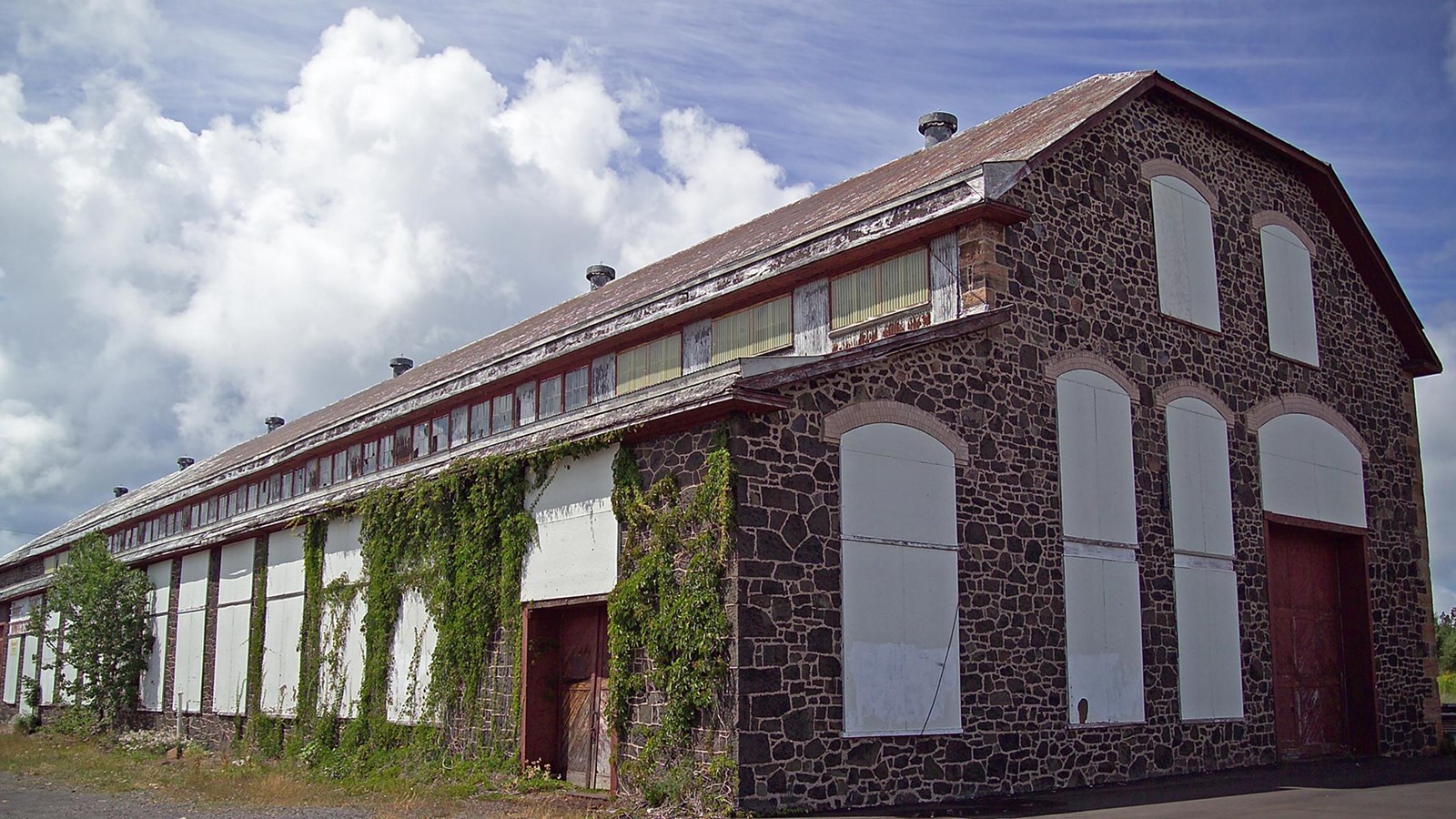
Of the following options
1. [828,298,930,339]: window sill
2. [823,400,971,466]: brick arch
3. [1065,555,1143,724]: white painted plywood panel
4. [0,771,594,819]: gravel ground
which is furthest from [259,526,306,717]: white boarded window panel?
[1065,555,1143,724]: white painted plywood panel

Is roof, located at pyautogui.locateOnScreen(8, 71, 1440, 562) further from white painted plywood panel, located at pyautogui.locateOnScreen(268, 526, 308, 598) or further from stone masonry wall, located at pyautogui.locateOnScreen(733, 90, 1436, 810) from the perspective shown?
white painted plywood panel, located at pyautogui.locateOnScreen(268, 526, 308, 598)

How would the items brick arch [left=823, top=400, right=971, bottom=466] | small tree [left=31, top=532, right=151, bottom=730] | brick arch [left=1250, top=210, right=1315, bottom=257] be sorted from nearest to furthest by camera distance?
1. brick arch [left=823, top=400, right=971, bottom=466]
2. brick arch [left=1250, top=210, right=1315, bottom=257]
3. small tree [left=31, top=532, right=151, bottom=730]

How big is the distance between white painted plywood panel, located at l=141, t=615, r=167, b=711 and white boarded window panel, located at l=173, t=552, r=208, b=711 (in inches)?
37.2

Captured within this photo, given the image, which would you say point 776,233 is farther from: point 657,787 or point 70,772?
point 70,772

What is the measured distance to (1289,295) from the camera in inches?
893

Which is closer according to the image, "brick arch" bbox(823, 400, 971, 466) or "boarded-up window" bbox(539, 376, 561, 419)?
"brick arch" bbox(823, 400, 971, 466)

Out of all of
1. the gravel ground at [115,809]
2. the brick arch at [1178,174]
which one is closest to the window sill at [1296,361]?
the brick arch at [1178,174]

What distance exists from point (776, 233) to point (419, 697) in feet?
31.1

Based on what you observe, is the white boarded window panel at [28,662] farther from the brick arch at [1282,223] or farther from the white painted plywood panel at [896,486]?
the brick arch at [1282,223]

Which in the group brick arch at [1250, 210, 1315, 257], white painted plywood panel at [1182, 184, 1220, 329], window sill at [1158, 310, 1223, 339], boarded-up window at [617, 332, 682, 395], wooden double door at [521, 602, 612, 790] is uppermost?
brick arch at [1250, 210, 1315, 257]

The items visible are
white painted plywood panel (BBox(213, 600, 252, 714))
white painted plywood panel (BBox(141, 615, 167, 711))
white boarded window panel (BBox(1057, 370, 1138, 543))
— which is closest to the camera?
white boarded window panel (BBox(1057, 370, 1138, 543))

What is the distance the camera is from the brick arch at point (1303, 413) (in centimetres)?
2132

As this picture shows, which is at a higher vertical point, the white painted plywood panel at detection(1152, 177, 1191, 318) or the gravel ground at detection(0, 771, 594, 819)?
the white painted plywood panel at detection(1152, 177, 1191, 318)

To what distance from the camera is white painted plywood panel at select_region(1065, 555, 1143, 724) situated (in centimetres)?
1725
